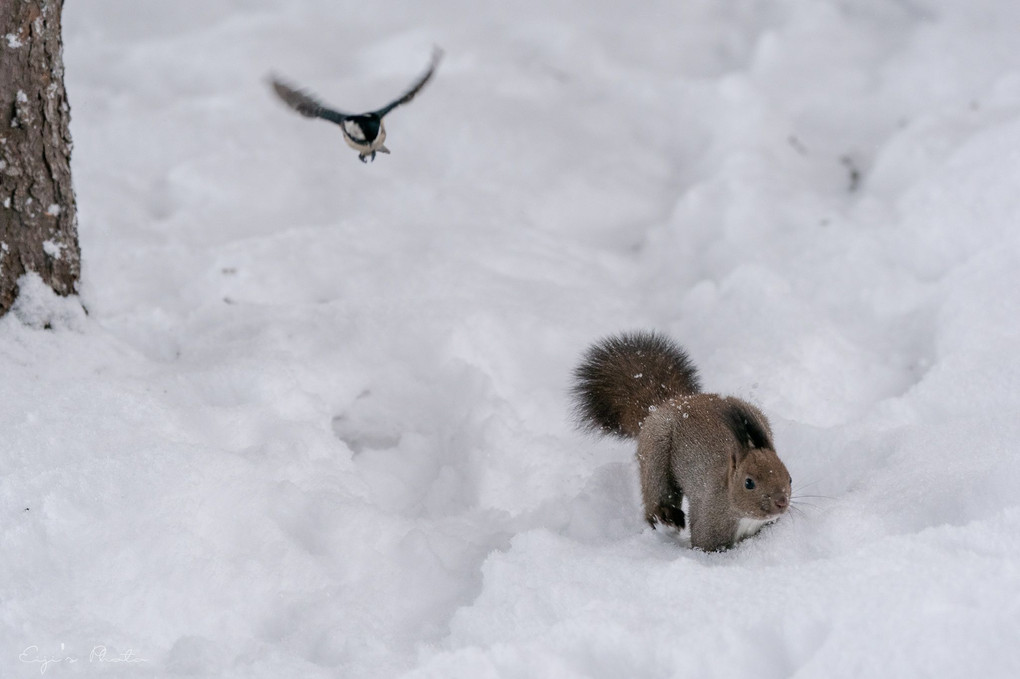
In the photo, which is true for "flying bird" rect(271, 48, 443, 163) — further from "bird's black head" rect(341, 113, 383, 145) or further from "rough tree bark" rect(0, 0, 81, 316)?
"rough tree bark" rect(0, 0, 81, 316)

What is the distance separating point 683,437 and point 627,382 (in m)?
0.40

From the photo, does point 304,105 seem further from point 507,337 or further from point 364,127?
point 507,337

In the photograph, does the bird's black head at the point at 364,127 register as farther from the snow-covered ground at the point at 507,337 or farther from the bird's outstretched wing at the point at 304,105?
the snow-covered ground at the point at 507,337

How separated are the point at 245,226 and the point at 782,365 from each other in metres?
2.70

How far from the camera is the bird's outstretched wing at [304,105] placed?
106 inches

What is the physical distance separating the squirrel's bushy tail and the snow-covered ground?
0.21m

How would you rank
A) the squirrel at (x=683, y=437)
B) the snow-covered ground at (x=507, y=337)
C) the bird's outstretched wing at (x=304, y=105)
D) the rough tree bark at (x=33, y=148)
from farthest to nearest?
1. the rough tree bark at (x=33, y=148)
2. the bird's outstretched wing at (x=304, y=105)
3. the squirrel at (x=683, y=437)
4. the snow-covered ground at (x=507, y=337)

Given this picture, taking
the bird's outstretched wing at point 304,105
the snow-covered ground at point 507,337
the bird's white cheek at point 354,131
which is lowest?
the snow-covered ground at point 507,337

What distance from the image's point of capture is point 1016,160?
4.16 m

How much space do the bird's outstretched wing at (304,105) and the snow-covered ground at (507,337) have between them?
0.98 meters

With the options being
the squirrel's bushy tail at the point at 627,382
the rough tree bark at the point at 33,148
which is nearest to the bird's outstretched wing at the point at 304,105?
the rough tree bark at the point at 33,148

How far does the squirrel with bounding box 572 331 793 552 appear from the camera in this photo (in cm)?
245

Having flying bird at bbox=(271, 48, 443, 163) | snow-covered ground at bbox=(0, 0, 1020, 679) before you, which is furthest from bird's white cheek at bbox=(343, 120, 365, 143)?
snow-covered ground at bbox=(0, 0, 1020, 679)

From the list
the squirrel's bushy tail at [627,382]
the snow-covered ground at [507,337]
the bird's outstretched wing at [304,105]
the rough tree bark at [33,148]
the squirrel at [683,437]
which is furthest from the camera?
the squirrel's bushy tail at [627,382]
